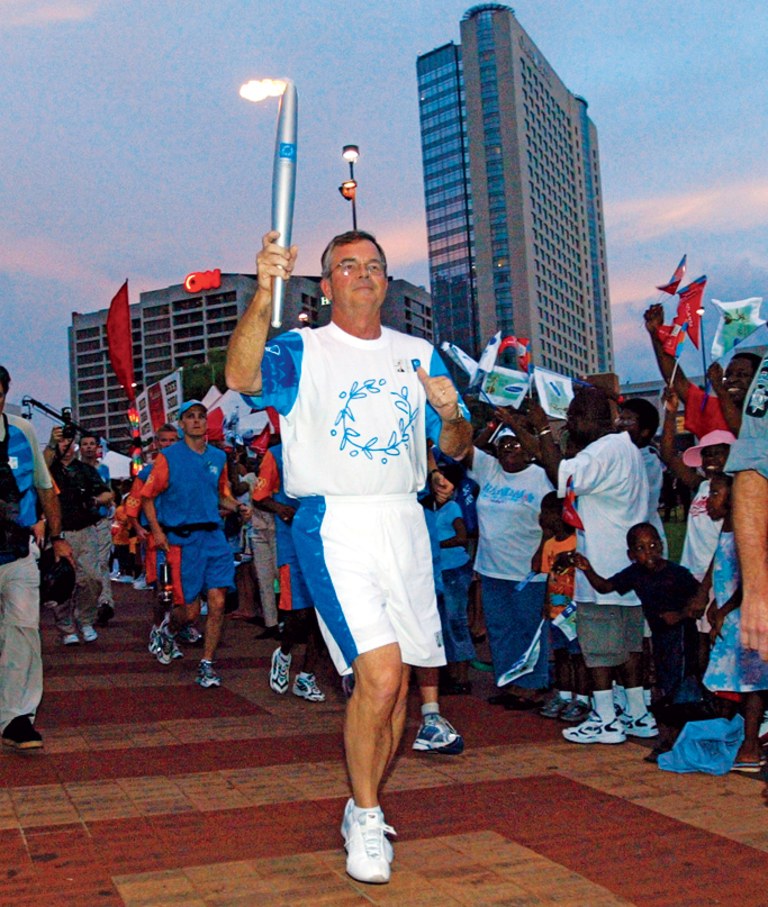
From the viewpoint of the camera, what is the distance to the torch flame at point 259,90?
11.8 feet

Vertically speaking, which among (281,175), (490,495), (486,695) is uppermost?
(281,175)

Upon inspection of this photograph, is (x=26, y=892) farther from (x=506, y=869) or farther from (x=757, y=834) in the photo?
(x=757, y=834)

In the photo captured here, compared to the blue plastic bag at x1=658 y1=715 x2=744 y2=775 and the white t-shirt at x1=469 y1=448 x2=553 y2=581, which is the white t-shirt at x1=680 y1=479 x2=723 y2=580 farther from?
the blue plastic bag at x1=658 y1=715 x2=744 y2=775

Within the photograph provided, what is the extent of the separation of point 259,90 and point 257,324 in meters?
0.78

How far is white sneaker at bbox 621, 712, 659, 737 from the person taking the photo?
6.29 m

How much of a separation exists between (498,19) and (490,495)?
171968 mm

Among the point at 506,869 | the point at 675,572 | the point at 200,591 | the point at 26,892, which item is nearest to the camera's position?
the point at 26,892

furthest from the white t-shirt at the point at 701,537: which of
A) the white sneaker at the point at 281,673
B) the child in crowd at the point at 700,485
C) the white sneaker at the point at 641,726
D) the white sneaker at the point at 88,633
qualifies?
the white sneaker at the point at 88,633

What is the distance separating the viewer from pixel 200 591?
329 inches

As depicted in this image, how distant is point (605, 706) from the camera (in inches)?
243

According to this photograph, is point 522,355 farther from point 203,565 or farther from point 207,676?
point 207,676

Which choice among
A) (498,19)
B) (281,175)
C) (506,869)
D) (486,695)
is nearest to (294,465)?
(281,175)

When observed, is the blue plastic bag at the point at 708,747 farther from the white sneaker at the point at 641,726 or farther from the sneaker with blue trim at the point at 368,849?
the sneaker with blue trim at the point at 368,849

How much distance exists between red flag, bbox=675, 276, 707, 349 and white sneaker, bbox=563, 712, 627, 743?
10.7ft
